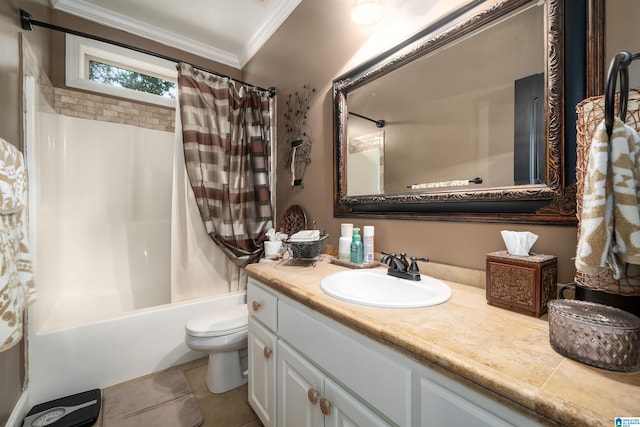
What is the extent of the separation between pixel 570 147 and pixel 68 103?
3186mm

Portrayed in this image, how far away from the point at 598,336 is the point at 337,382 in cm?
64

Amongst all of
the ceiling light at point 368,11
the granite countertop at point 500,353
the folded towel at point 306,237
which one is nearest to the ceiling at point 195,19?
the ceiling light at point 368,11

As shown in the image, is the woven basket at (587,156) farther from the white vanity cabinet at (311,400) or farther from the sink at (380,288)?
the white vanity cabinet at (311,400)

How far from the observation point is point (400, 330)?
645 mm

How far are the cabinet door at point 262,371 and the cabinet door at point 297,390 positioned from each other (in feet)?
0.19

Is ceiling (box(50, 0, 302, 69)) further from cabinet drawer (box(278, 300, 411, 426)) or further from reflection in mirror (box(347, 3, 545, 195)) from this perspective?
cabinet drawer (box(278, 300, 411, 426))

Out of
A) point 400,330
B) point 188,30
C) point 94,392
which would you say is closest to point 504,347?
point 400,330

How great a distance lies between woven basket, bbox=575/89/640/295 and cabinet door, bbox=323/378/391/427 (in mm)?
621

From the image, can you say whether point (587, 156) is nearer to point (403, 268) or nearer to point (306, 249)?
point (403, 268)

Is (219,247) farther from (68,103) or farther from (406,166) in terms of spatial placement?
(68,103)

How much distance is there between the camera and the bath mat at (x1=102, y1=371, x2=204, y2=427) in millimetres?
1394

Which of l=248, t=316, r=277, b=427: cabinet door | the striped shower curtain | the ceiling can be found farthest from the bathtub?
the ceiling

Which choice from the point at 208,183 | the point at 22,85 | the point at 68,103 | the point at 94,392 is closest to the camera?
the point at 22,85

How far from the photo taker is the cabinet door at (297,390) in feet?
2.92
